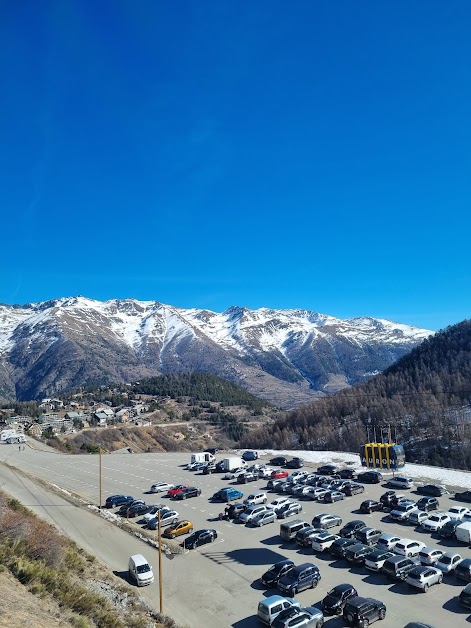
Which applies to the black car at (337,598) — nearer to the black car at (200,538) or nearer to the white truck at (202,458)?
the black car at (200,538)

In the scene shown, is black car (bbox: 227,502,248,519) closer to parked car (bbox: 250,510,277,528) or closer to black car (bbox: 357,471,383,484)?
parked car (bbox: 250,510,277,528)

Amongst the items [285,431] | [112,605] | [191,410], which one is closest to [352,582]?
[112,605]

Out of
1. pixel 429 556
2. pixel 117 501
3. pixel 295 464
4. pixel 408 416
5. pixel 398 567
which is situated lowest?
pixel 398 567

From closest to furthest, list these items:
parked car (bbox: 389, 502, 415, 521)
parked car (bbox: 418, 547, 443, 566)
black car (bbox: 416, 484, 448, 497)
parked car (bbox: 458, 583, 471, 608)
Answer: parked car (bbox: 458, 583, 471, 608)
parked car (bbox: 418, 547, 443, 566)
parked car (bbox: 389, 502, 415, 521)
black car (bbox: 416, 484, 448, 497)

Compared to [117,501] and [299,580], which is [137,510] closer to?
[117,501]

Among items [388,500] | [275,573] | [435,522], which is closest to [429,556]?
[435,522]

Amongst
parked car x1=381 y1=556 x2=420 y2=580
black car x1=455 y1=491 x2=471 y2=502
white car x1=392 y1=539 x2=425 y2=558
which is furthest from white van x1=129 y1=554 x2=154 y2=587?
black car x1=455 y1=491 x2=471 y2=502
